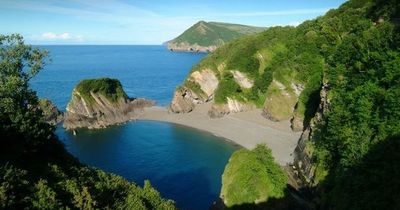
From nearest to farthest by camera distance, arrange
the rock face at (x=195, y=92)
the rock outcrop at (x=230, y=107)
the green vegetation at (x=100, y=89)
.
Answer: the rock outcrop at (x=230, y=107), the green vegetation at (x=100, y=89), the rock face at (x=195, y=92)

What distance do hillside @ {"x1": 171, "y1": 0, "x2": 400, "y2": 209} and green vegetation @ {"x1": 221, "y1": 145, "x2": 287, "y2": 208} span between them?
119cm

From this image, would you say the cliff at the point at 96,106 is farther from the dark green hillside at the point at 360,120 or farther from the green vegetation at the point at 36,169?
the green vegetation at the point at 36,169

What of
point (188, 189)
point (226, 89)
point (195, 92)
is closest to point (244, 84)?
point (226, 89)

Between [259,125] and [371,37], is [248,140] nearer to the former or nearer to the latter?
[259,125]

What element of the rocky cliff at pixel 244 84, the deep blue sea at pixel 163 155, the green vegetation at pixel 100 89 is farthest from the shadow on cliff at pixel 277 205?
the green vegetation at pixel 100 89

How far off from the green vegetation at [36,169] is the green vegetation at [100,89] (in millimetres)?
54017

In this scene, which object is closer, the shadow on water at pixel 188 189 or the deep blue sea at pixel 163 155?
the shadow on water at pixel 188 189

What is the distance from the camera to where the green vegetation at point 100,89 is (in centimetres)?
8988

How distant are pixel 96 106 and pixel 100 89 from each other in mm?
4882

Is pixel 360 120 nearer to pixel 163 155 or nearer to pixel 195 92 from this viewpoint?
pixel 163 155

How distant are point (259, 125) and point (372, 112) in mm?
41911

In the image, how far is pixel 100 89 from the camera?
303 feet

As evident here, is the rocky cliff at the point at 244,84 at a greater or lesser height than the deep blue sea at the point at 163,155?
greater

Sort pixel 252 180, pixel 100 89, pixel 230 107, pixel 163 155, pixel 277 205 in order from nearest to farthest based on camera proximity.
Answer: pixel 277 205 < pixel 252 180 < pixel 163 155 < pixel 230 107 < pixel 100 89
